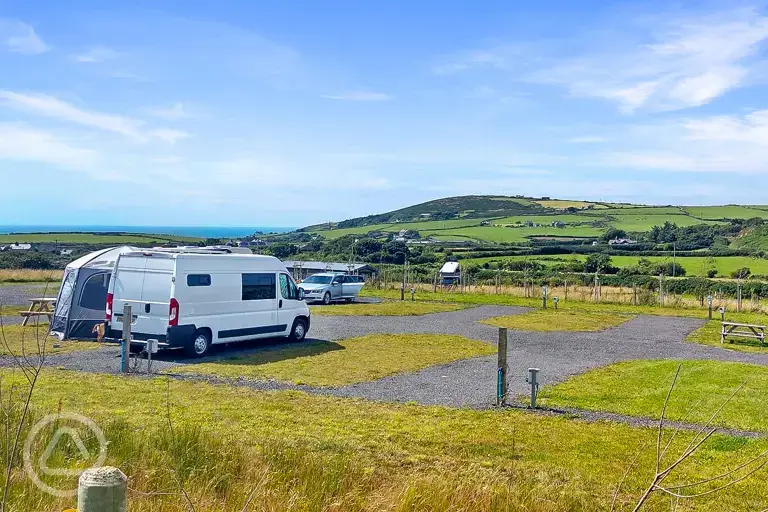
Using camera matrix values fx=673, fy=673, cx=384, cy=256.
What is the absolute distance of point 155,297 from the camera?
591 inches

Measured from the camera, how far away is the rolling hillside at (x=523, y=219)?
82.4 m

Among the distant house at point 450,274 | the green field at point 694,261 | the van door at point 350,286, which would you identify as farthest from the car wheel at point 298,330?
the green field at point 694,261

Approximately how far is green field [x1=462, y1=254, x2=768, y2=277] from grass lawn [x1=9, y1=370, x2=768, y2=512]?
47.2 metres

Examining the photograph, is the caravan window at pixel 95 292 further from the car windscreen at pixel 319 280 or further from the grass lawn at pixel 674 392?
the car windscreen at pixel 319 280

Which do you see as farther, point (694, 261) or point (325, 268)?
point (694, 261)

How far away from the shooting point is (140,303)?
15156mm

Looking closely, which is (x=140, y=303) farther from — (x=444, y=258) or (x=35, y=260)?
(x=444, y=258)

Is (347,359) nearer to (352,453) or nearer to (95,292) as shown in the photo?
(95,292)

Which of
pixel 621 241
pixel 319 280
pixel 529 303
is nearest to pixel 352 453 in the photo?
pixel 319 280

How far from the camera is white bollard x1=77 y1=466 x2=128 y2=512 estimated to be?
2.26 metres

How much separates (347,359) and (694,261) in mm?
52304

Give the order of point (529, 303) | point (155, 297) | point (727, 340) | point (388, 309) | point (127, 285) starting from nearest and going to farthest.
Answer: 1. point (155, 297)
2. point (127, 285)
3. point (727, 340)
4. point (388, 309)
5. point (529, 303)

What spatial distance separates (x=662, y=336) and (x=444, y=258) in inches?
1737

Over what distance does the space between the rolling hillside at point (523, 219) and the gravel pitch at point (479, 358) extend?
51.5 meters
